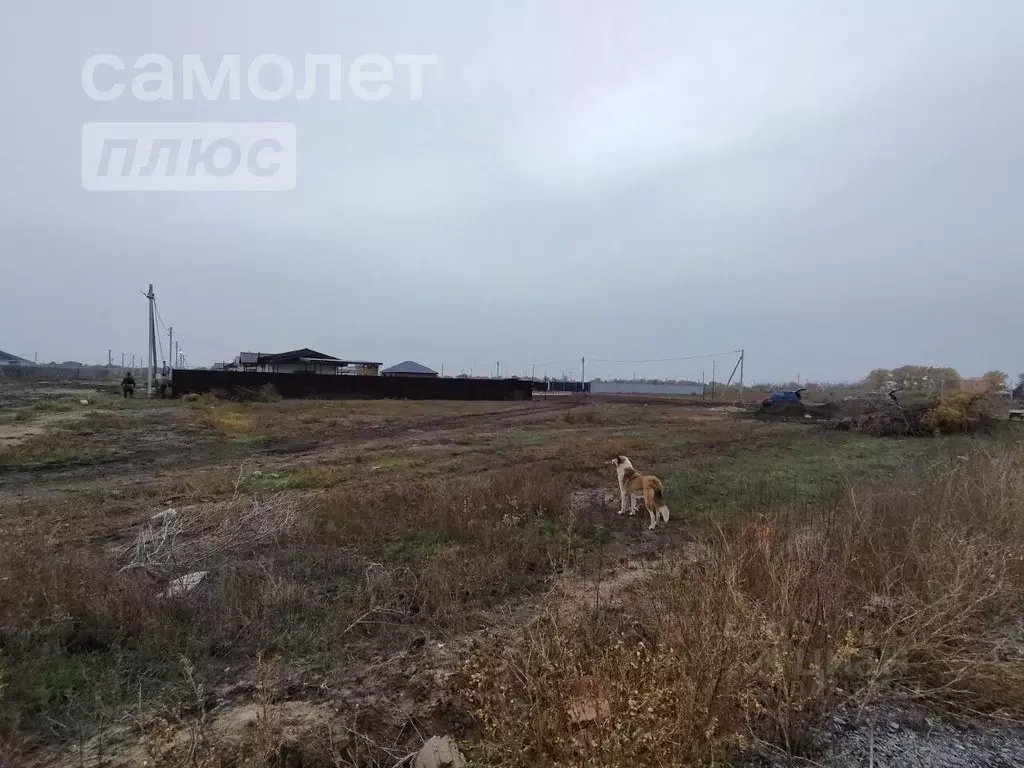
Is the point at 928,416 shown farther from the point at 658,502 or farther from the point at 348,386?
the point at 348,386

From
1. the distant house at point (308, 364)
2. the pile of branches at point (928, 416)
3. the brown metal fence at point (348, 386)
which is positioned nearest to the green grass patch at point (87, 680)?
the pile of branches at point (928, 416)

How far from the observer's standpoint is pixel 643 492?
6.25 m

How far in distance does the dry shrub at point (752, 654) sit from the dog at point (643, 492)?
2.42 m

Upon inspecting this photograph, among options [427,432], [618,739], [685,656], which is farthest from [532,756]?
[427,432]

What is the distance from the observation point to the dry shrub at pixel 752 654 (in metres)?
1.88

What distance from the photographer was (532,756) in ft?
5.98

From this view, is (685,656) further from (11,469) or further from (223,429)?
(223,429)

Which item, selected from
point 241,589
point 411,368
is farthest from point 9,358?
point 241,589

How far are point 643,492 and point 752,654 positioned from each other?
407cm

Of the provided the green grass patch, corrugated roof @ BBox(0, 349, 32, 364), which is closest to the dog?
the green grass patch

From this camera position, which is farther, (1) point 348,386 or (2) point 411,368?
(2) point 411,368

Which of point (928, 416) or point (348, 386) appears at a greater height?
point (348, 386)

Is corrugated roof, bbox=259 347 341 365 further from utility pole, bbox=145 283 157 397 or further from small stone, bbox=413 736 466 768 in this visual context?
small stone, bbox=413 736 466 768

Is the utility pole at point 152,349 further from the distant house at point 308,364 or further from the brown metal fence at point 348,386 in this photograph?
the distant house at point 308,364
